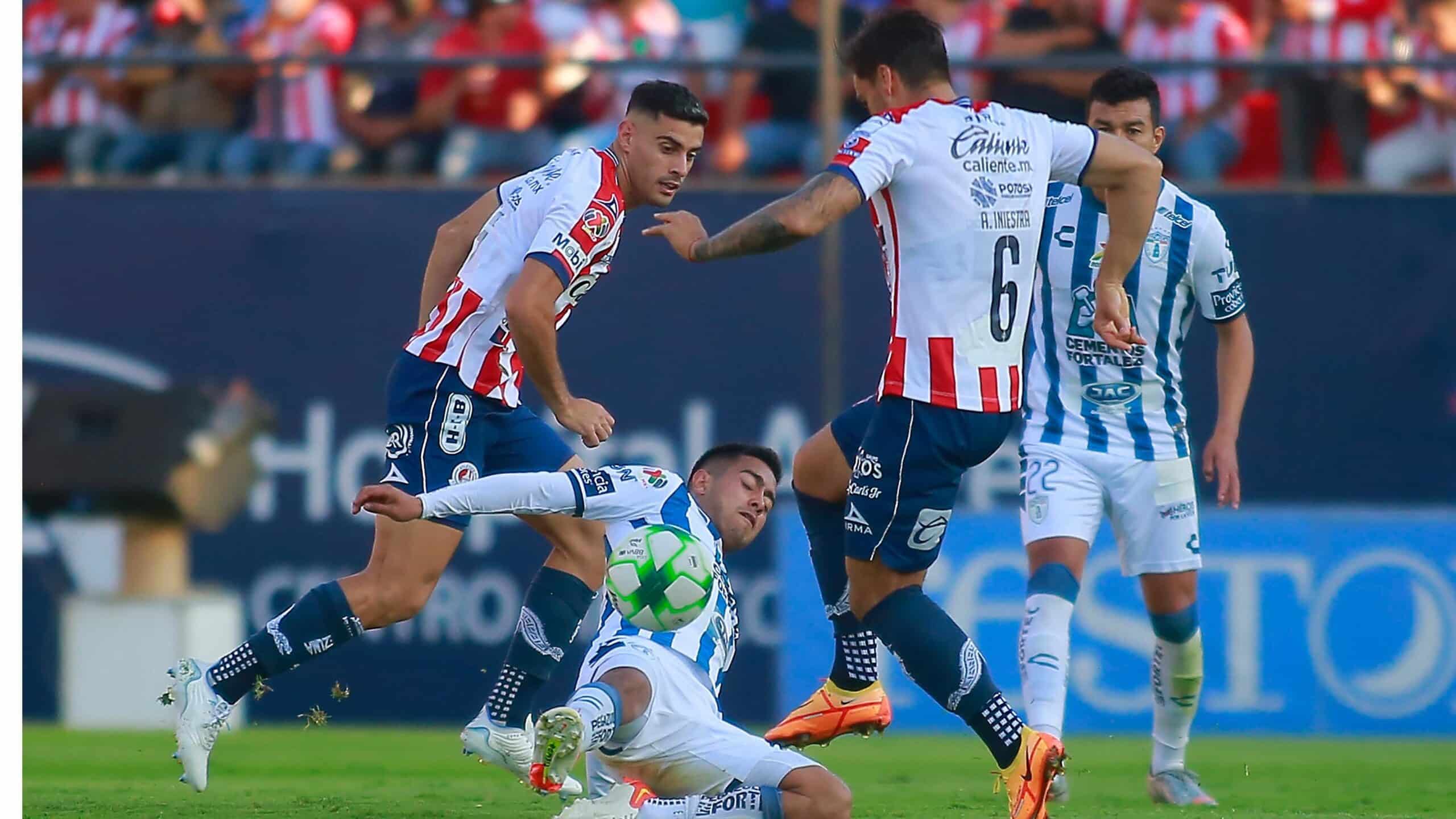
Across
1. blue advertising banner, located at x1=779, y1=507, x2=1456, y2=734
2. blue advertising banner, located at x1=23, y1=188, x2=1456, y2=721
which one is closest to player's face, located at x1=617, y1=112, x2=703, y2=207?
blue advertising banner, located at x1=779, y1=507, x2=1456, y2=734

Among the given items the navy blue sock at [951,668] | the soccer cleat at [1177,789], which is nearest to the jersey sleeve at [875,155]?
the navy blue sock at [951,668]

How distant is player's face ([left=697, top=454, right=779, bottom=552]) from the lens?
17.3 feet

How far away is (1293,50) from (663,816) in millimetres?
7877

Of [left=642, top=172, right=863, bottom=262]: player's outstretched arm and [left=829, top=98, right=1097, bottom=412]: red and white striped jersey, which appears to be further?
[left=829, top=98, right=1097, bottom=412]: red and white striped jersey

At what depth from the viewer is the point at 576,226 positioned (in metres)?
5.59

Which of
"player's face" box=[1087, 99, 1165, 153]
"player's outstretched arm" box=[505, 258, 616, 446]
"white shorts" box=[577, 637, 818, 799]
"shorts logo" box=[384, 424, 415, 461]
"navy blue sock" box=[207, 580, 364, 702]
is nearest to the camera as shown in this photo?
"white shorts" box=[577, 637, 818, 799]

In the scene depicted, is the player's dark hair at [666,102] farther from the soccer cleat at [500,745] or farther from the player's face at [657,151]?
the soccer cleat at [500,745]

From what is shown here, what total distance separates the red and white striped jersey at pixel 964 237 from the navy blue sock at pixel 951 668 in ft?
1.93

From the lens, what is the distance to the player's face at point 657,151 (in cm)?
588

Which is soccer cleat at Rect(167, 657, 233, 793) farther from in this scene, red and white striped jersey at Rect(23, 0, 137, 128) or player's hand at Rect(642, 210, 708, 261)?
red and white striped jersey at Rect(23, 0, 137, 128)

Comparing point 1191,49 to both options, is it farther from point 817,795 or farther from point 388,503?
point 388,503

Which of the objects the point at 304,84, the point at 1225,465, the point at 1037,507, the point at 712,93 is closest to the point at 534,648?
the point at 1037,507

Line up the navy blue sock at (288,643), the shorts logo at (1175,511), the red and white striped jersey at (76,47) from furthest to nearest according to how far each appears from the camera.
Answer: the red and white striped jersey at (76,47) < the shorts logo at (1175,511) < the navy blue sock at (288,643)

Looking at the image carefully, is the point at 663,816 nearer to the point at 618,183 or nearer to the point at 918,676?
the point at 918,676
